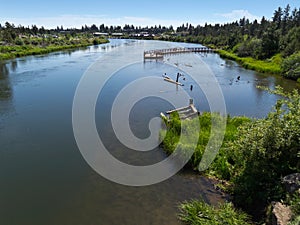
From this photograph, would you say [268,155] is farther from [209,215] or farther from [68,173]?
[68,173]

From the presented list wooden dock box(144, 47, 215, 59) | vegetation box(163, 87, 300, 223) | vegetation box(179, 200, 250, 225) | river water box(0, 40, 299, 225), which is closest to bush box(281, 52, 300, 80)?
river water box(0, 40, 299, 225)

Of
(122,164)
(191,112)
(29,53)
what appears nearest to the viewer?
(122,164)

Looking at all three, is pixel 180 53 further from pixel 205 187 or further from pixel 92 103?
pixel 205 187

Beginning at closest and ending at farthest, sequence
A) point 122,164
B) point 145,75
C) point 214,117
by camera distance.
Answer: point 122,164 → point 214,117 → point 145,75

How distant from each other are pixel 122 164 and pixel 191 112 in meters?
7.37

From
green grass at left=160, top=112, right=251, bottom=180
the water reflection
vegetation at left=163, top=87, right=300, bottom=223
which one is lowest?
the water reflection

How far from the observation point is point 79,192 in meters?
10.9

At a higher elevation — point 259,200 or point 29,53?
point 259,200

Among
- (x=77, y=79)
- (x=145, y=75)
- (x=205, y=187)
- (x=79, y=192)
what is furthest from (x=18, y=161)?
(x=145, y=75)

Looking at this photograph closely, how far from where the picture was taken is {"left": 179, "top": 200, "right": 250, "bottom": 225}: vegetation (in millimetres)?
8023

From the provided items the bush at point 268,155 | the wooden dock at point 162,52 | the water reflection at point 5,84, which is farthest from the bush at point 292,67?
the water reflection at point 5,84

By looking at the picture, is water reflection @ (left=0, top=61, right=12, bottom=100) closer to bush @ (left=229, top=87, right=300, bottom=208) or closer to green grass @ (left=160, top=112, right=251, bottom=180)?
green grass @ (left=160, top=112, right=251, bottom=180)

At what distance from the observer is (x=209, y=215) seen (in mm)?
8422

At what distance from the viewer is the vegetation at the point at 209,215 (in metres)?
8.02
